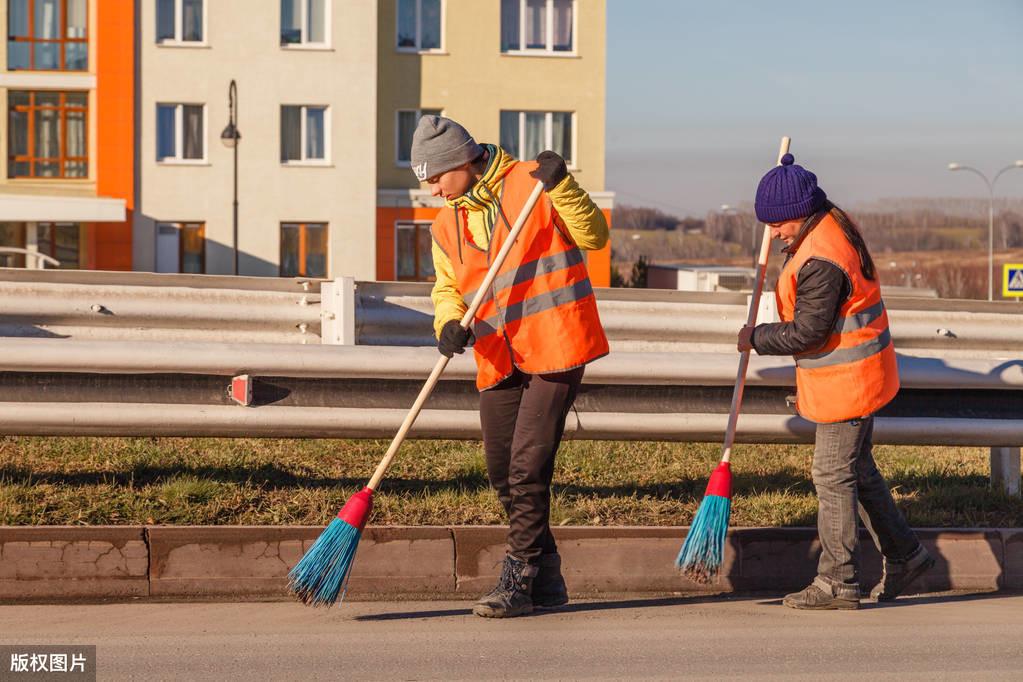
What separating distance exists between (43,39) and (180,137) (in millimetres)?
4258

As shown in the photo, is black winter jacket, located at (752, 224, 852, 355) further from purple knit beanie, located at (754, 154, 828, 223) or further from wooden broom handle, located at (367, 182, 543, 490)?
wooden broom handle, located at (367, 182, 543, 490)

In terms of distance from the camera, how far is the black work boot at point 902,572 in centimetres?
579

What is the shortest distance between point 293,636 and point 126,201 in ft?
106

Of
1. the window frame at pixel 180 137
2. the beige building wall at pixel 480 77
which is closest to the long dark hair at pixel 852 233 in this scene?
the window frame at pixel 180 137

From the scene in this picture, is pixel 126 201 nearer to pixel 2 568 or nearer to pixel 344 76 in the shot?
pixel 344 76

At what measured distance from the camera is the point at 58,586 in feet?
18.2

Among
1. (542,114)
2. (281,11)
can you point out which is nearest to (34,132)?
(281,11)

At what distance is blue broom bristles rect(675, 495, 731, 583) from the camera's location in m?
5.56

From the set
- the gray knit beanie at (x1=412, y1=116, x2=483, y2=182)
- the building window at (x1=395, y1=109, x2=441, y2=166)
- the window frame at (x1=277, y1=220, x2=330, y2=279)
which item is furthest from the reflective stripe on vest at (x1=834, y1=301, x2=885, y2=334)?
the building window at (x1=395, y1=109, x2=441, y2=166)

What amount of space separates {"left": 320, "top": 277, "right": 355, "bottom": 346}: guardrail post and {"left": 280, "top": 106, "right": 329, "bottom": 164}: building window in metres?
29.7

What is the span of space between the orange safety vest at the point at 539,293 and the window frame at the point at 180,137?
31887 millimetres

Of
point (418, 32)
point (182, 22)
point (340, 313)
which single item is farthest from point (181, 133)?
point (340, 313)

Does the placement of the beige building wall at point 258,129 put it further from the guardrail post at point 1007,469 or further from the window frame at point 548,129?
the guardrail post at point 1007,469

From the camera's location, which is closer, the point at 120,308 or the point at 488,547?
the point at 488,547
